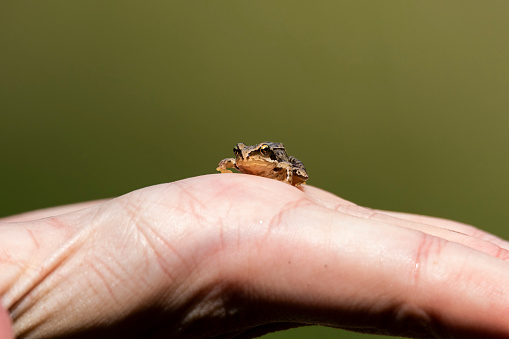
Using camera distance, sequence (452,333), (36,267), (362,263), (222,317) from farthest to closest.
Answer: (222,317) < (36,267) < (362,263) < (452,333)

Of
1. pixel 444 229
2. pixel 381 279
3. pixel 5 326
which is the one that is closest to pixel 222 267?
pixel 381 279

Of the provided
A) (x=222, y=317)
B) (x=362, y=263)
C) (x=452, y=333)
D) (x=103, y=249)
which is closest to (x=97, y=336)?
(x=103, y=249)

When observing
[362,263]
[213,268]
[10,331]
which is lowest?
[10,331]

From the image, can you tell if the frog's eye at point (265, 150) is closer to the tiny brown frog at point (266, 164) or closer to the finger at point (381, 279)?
the tiny brown frog at point (266, 164)

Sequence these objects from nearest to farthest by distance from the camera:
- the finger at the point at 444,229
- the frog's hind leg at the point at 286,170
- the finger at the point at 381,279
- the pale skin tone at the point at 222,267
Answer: the finger at the point at 381,279 < the pale skin tone at the point at 222,267 < the finger at the point at 444,229 < the frog's hind leg at the point at 286,170

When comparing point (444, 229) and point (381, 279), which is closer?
point (381, 279)

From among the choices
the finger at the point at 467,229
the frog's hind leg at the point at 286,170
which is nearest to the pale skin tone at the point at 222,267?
the finger at the point at 467,229

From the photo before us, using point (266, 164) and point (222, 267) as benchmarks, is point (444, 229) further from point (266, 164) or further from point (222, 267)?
point (266, 164)

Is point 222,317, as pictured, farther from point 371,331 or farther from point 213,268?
point 371,331

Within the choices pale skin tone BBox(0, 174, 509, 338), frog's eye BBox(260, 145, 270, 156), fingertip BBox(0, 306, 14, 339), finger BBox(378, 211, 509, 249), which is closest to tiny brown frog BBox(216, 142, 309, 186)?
frog's eye BBox(260, 145, 270, 156)
